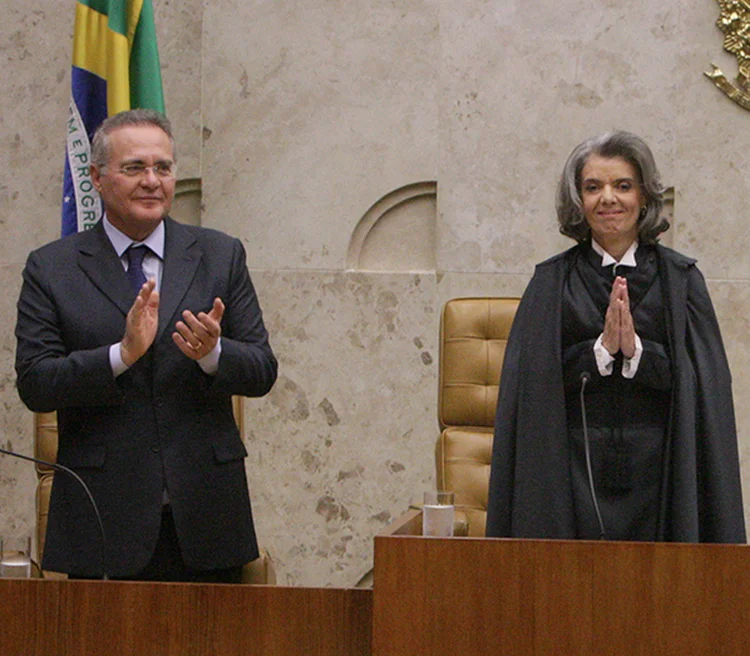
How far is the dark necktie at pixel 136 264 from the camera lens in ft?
8.85

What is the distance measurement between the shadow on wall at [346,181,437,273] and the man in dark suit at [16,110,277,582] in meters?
1.69

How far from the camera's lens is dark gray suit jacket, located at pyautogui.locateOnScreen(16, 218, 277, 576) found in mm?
2531

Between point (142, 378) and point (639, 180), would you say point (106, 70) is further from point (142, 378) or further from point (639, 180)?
point (639, 180)

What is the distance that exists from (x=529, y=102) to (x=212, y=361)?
211cm

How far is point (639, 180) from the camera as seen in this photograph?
111 inches

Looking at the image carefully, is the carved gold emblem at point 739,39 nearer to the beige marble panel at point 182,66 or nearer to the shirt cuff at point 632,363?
the beige marble panel at point 182,66

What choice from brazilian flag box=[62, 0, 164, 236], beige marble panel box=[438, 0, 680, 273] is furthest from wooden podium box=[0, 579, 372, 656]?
beige marble panel box=[438, 0, 680, 273]

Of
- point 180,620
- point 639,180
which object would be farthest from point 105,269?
point 639,180

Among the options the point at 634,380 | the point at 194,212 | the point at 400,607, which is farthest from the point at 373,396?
the point at 400,607

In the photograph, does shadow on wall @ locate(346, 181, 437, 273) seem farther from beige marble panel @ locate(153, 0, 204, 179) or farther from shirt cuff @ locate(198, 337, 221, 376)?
shirt cuff @ locate(198, 337, 221, 376)

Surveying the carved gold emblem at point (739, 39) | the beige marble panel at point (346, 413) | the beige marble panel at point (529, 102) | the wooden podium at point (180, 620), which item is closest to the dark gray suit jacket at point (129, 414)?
the wooden podium at point (180, 620)

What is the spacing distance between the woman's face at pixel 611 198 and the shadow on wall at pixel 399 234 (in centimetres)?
159

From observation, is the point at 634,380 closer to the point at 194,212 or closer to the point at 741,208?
the point at 741,208

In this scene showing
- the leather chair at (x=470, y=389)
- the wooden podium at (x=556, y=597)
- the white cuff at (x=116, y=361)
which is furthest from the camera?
the leather chair at (x=470, y=389)
